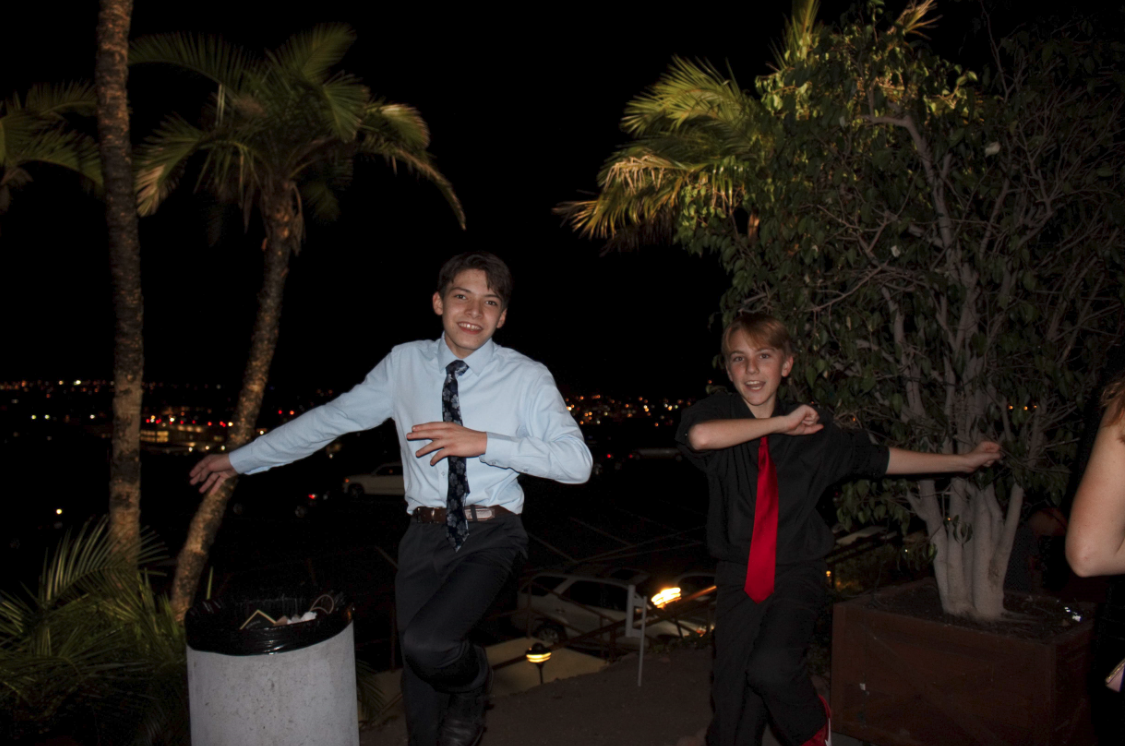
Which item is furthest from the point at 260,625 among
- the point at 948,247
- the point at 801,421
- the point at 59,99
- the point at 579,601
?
the point at 579,601

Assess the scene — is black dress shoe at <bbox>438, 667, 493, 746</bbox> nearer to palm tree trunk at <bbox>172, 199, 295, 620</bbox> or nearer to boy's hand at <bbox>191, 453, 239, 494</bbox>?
boy's hand at <bbox>191, 453, 239, 494</bbox>

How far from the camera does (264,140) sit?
7484mm

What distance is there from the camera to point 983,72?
408 centimetres

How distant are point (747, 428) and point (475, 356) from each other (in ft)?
3.89

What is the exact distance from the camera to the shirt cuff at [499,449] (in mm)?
2930

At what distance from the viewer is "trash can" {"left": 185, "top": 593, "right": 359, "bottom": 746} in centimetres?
272

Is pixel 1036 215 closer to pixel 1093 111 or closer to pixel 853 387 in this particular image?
pixel 1093 111

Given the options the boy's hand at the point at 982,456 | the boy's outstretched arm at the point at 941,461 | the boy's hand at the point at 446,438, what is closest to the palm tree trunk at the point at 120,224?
the boy's hand at the point at 446,438

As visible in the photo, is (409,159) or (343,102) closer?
(343,102)

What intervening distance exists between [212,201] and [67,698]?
6.28 metres

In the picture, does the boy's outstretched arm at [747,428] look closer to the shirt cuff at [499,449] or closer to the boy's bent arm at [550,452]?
the boy's bent arm at [550,452]

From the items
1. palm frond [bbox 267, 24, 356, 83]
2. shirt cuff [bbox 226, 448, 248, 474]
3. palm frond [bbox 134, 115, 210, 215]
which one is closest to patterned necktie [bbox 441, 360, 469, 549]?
shirt cuff [bbox 226, 448, 248, 474]

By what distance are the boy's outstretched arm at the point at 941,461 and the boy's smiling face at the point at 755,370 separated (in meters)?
0.58

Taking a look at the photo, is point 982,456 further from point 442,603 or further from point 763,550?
point 442,603
